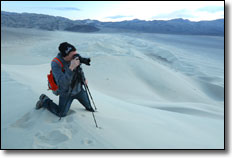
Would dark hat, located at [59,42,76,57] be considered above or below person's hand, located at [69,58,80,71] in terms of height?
above

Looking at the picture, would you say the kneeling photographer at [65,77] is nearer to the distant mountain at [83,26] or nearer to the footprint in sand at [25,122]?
the footprint in sand at [25,122]

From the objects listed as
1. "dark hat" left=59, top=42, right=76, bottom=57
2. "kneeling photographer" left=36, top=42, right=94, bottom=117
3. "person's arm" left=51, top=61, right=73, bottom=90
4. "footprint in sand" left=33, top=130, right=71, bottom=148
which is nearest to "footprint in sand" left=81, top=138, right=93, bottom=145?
"footprint in sand" left=33, top=130, right=71, bottom=148

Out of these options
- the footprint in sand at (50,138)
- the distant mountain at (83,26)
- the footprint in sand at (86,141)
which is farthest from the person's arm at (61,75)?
the distant mountain at (83,26)

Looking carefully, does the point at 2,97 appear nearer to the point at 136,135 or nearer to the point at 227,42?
the point at 136,135

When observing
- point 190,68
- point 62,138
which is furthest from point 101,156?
point 190,68

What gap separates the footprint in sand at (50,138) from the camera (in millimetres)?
2307

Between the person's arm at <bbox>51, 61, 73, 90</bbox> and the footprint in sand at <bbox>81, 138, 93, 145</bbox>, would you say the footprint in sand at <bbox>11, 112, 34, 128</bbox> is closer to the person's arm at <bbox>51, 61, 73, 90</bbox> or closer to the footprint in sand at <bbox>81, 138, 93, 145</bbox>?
the person's arm at <bbox>51, 61, 73, 90</bbox>

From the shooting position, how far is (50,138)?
7.95 feet

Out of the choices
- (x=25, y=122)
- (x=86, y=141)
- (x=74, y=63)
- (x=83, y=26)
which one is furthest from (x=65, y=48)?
(x=83, y=26)

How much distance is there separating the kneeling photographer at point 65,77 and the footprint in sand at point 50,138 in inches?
16.1

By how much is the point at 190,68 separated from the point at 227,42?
31.1 ft

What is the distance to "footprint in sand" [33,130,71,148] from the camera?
2.31 m

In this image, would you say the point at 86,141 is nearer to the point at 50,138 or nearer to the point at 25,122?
the point at 50,138

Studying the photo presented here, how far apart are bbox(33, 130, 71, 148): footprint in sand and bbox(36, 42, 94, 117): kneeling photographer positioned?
0.41 m
